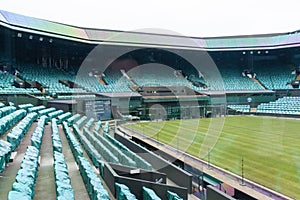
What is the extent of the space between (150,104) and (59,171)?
25206 mm

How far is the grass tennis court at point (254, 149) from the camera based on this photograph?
10195 millimetres

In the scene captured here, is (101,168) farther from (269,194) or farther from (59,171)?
(269,194)

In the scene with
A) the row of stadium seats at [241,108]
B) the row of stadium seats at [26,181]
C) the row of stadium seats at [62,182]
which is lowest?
the row of stadium seats at [62,182]

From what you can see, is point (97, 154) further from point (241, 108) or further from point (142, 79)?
point (142, 79)

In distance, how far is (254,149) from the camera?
14.8 metres

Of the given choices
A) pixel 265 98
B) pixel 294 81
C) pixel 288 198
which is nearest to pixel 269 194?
pixel 288 198

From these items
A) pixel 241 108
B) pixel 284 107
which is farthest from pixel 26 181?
pixel 241 108

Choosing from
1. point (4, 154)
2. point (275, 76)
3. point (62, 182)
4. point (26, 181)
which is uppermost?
point (275, 76)

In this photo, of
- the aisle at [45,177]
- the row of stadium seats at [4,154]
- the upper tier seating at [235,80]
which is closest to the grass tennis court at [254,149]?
the aisle at [45,177]

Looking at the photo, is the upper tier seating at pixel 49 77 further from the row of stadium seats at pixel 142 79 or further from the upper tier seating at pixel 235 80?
the upper tier seating at pixel 235 80

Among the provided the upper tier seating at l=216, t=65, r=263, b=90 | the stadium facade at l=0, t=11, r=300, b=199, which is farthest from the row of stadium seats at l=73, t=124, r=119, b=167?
the upper tier seating at l=216, t=65, r=263, b=90

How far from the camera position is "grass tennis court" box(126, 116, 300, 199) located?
33.4 feet

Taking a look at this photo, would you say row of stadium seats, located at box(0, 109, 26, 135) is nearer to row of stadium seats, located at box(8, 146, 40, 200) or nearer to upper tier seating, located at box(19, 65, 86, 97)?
row of stadium seats, located at box(8, 146, 40, 200)

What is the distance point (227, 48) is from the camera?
40.2m
